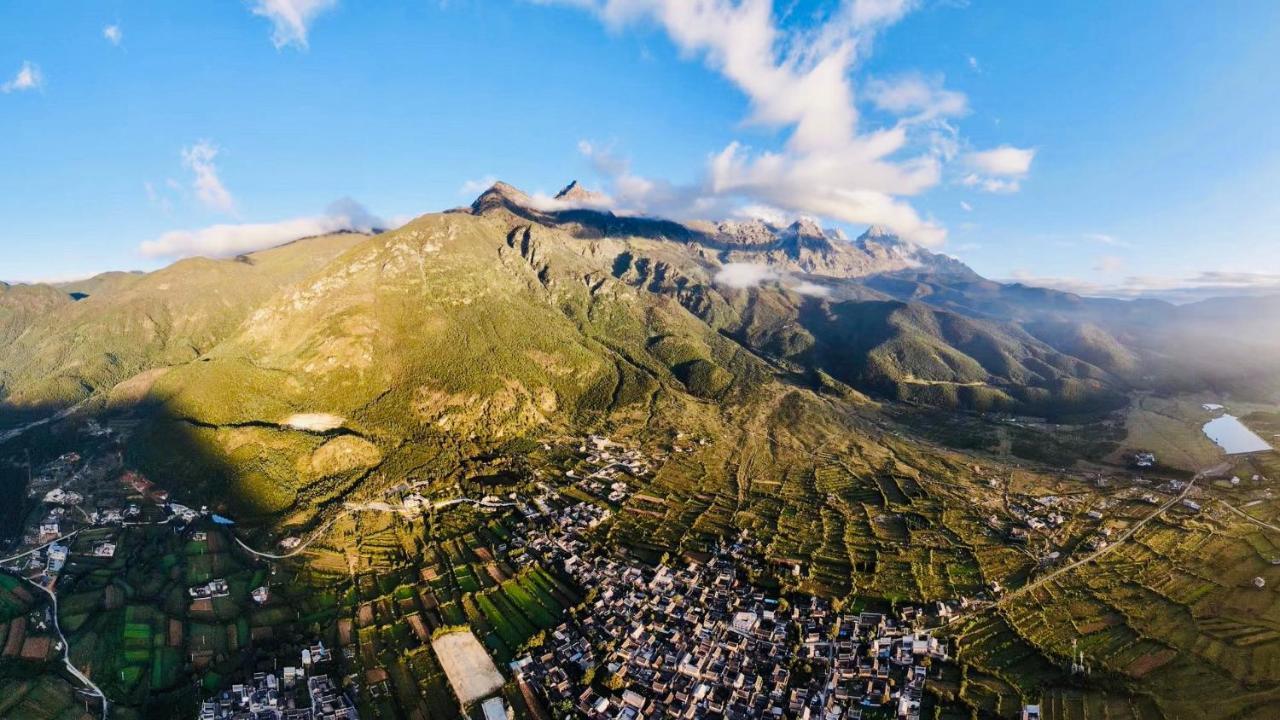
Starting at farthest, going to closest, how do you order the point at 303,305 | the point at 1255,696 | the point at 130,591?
1. the point at 303,305
2. the point at 130,591
3. the point at 1255,696

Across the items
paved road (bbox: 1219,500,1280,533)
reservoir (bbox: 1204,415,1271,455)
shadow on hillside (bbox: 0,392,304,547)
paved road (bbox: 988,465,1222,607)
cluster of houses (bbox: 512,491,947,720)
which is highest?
shadow on hillside (bbox: 0,392,304,547)

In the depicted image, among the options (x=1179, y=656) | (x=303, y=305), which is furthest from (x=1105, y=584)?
(x=303, y=305)

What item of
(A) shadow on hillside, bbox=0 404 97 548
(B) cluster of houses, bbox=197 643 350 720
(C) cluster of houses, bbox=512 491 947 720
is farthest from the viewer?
(A) shadow on hillside, bbox=0 404 97 548

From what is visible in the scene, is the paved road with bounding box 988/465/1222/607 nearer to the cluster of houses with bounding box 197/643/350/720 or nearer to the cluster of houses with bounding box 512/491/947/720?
the cluster of houses with bounding box 512/491/947/720

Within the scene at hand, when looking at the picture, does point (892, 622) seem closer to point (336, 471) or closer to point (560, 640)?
point (560, 640)

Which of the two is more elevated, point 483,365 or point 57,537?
point 483,365

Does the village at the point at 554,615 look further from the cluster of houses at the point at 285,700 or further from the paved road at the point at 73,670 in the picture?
the paved road at the point at 73,670

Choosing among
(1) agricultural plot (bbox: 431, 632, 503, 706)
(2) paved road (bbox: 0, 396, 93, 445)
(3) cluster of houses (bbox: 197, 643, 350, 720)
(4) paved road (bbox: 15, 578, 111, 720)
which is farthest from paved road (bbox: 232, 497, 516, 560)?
(2) paved road (bbox: 0, 396, 93, 445)

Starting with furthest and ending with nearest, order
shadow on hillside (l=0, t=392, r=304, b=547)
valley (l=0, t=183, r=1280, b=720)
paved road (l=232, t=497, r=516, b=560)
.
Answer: shadow on hillside (l=0, t=392, r=304, b=547) → paved road (l=232, t=497, r=516, b=560) → valley (l=0, t=183, r=1280, b=720)
